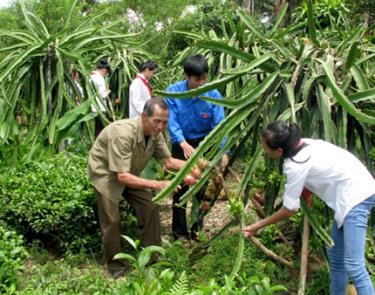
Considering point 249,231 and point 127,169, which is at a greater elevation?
point 127,169

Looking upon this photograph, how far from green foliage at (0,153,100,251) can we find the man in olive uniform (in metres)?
0.28

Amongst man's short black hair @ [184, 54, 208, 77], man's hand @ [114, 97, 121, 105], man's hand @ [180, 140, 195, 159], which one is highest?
man's short black hair @ [184, 54, 208, 77]

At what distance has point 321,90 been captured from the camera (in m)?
3.92

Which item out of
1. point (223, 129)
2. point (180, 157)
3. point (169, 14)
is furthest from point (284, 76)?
point (169, 14)

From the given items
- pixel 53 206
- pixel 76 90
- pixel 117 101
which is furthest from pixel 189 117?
pixel 117 101

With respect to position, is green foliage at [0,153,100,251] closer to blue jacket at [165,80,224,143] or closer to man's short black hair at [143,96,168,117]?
blue jacket at [165,80,224,143]

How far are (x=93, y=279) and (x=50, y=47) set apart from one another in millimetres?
3249

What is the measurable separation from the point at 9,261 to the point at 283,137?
2.04 m

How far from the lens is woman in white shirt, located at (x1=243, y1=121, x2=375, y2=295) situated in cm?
333

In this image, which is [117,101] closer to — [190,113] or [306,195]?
[190,113]

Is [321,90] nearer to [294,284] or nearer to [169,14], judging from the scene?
[294,284]

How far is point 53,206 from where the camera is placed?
4.64m

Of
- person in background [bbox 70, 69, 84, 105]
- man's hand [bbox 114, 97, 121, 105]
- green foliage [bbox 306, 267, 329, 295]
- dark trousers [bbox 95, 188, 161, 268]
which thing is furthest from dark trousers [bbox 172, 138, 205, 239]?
man's hand [bbox 114, 97, 121, 105]

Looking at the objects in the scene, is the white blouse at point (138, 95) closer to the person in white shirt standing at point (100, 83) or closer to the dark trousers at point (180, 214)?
the person in white shirt standing at point (100, 83)
